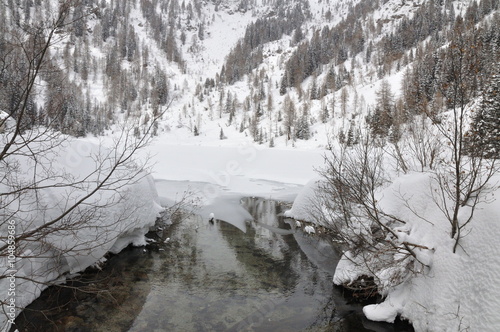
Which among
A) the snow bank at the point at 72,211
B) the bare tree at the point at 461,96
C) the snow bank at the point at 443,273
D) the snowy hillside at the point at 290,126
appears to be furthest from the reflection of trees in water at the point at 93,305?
the bare tree at the point at 461,96

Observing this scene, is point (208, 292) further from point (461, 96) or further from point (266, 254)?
point (461, 96)

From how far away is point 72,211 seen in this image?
243 inches

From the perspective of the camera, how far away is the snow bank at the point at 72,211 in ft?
17.5

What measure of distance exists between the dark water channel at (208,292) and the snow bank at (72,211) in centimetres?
51

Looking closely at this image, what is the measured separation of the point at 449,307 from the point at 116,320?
6.42 meters

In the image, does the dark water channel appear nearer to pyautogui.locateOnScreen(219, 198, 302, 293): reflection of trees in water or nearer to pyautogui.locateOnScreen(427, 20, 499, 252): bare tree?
pyautogui.locateOnScreen(219, 198, 302, 293): reflection of trees in water

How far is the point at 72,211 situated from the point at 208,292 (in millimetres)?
3757

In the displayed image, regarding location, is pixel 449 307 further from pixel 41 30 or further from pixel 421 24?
pixel 421 24

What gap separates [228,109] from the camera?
285 feet

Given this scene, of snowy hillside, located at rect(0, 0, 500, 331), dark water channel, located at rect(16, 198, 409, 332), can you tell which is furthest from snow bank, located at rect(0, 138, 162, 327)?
dark water channel, located at rect(16, 198, 409, 332)

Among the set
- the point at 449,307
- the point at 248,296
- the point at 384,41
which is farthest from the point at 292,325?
the point at 384,41

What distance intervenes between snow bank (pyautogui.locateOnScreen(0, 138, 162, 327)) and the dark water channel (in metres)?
0.51

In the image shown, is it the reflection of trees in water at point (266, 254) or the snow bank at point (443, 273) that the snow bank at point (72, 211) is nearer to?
the reflection of trees in water at point (266, 254)

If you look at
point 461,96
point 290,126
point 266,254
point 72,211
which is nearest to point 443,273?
point 461,96
